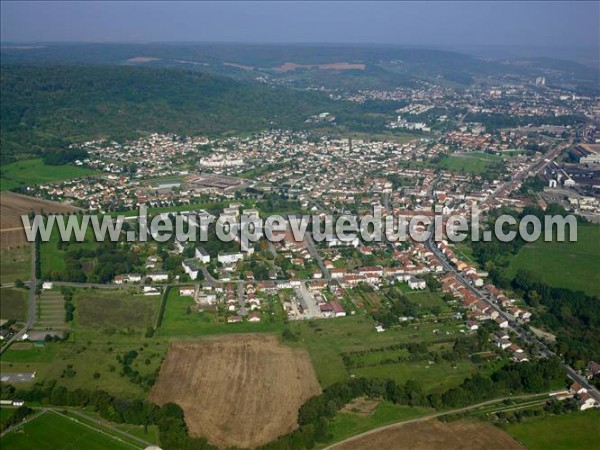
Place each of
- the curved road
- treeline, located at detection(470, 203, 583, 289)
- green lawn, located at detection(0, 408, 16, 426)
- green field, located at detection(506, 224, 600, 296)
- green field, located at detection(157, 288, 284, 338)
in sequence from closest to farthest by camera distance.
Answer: the curved road
green lawn, located at detection(0, 408, 16, 426)
green field, located at detection(157, 288, 284, 338)
green field, located at detection(506, 224, 600, 296)
treeline, located at detection(470, 203, 583, 289)

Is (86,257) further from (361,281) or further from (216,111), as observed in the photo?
(216,111)

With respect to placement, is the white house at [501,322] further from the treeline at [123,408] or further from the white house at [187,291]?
the treeline at [123,408]

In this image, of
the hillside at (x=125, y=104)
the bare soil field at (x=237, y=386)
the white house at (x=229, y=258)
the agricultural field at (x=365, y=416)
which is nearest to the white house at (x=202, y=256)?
the white house at (x=229, y=258)

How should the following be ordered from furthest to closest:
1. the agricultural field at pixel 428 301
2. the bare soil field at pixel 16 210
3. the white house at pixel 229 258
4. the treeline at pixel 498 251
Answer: the bare soil field at pixel 16 210 → the white house at pixel 229 258 → the treeline at pixel 498 251 → the agricultural field at pixel 428 301

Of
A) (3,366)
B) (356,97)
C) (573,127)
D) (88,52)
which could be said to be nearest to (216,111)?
(356,97)

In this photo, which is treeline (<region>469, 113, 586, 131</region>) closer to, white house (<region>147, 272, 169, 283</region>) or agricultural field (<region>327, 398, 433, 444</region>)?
white house (<region>147, 272, 169, 283</region>)

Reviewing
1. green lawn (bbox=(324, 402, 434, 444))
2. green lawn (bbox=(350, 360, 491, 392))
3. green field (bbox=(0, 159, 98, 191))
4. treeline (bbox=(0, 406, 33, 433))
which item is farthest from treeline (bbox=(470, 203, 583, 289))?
green field (bbox=(0, 159, 98, 191))
